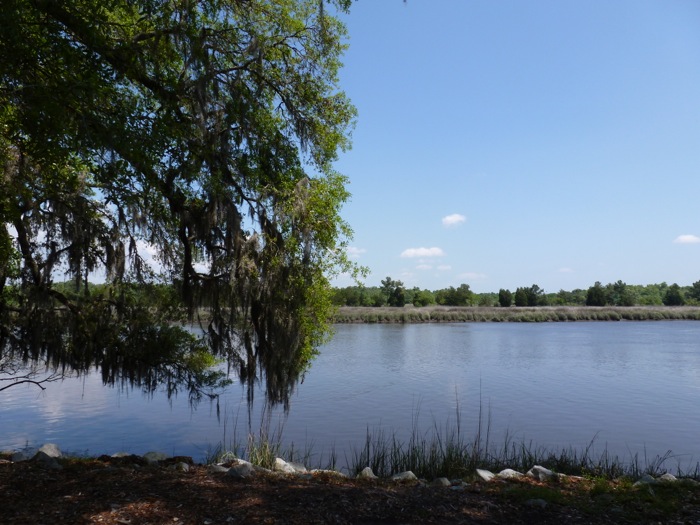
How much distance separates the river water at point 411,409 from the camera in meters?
11.2

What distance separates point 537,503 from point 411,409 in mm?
8950

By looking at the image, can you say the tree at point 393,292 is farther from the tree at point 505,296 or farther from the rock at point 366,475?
the rock at point 366,475

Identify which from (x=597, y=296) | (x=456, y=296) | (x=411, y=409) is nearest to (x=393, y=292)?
(x=456, y=296)

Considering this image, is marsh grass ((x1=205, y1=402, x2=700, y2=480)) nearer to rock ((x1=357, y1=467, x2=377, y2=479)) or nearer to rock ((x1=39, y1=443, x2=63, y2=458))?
rock ((x1=357, y1=467, x2=377, y2=479))

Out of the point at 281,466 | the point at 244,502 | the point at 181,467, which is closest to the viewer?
the point at 244,502

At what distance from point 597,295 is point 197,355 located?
74.9 m

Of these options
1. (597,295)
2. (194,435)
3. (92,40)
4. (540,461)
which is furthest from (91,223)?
(597,295)

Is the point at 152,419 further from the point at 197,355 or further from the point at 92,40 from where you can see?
the point at 92,40

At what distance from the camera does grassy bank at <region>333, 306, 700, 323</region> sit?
54.9 m

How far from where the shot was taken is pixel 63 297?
8.82 meters

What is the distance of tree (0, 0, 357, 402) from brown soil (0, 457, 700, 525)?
9.00 feet

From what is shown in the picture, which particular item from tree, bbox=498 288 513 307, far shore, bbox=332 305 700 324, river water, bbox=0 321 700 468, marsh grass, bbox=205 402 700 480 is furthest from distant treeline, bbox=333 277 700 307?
marsh grass, bbox=205 402 700 480

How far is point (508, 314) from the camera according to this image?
59.1 m

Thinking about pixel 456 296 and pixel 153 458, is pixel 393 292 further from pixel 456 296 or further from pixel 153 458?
pixel 153 458
